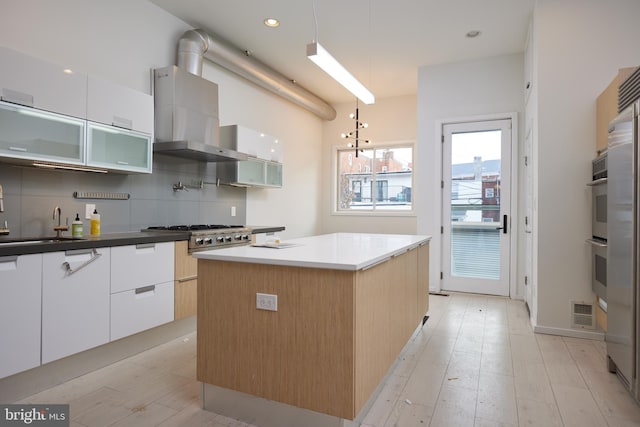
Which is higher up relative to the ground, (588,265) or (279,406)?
(588,265)

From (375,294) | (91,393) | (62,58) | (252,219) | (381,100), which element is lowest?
(91,393)

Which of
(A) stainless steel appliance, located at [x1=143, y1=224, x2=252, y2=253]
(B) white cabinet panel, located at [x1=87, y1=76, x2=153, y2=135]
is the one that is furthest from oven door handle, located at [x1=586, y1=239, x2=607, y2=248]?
(B) white cabinet panel, located at [x1=87, y1=76, x2=153, y2=135]

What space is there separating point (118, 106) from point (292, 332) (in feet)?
7.38

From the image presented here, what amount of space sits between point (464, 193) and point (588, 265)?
1946mm

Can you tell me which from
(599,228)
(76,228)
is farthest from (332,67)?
(599,228)

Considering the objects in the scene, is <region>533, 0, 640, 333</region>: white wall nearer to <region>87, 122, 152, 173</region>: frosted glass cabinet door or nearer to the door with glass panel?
the door with glass panel

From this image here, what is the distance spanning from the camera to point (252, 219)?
5156mm

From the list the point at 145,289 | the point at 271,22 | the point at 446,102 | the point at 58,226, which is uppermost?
the point at 271,22

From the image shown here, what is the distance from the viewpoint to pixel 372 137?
6609mm

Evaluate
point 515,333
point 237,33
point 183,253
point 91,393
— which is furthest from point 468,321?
point 237,33

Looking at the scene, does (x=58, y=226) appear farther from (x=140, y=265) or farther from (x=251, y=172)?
(x=251, y=172)

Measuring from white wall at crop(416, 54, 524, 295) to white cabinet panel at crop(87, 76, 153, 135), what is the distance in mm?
3521

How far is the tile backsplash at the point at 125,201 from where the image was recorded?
8.57 feet

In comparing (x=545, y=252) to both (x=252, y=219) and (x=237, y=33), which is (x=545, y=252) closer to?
(x=252, y=219)
